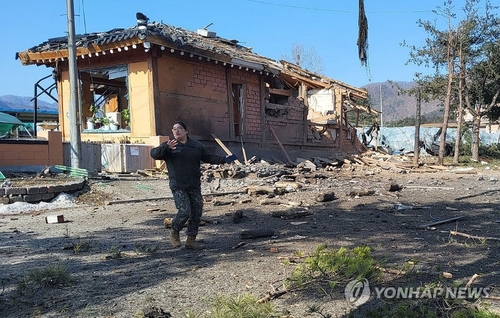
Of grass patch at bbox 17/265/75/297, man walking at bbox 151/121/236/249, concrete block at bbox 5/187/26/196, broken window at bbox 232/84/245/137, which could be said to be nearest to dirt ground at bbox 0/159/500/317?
grass patch at bbox 17/265/75/297

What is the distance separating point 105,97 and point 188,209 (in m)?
15.5

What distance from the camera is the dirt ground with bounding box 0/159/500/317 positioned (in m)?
3.56

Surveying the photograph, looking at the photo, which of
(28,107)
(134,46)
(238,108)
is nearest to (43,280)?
(134,46)

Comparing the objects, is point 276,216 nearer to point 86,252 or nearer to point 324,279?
point 86,252

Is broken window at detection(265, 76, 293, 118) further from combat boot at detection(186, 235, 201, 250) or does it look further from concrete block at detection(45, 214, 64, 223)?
combat boot at detection(186, 235, 201, 250)

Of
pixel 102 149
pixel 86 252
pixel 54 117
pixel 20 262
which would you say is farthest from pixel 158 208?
pixel 54 117

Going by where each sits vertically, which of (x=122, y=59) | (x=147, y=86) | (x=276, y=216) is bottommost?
(x=276, y=216)

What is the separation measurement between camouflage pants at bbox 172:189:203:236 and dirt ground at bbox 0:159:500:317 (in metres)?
0.32

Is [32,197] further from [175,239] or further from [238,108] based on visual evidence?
[238,108]

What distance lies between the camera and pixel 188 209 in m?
5.38

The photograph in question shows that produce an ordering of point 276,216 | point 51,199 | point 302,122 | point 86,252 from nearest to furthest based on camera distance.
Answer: point 86,252 → point 276,216 → point 51,199 → point 302,122

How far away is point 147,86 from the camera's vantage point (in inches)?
523

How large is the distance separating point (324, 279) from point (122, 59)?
1199 cm

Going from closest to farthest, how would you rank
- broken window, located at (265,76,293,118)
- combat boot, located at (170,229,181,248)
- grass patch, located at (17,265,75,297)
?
1. grass patch, located at (17,265,75,297)
2. combat boot, located at (170,229,181,248)
3. broken window, located at (265,76,293,118)
